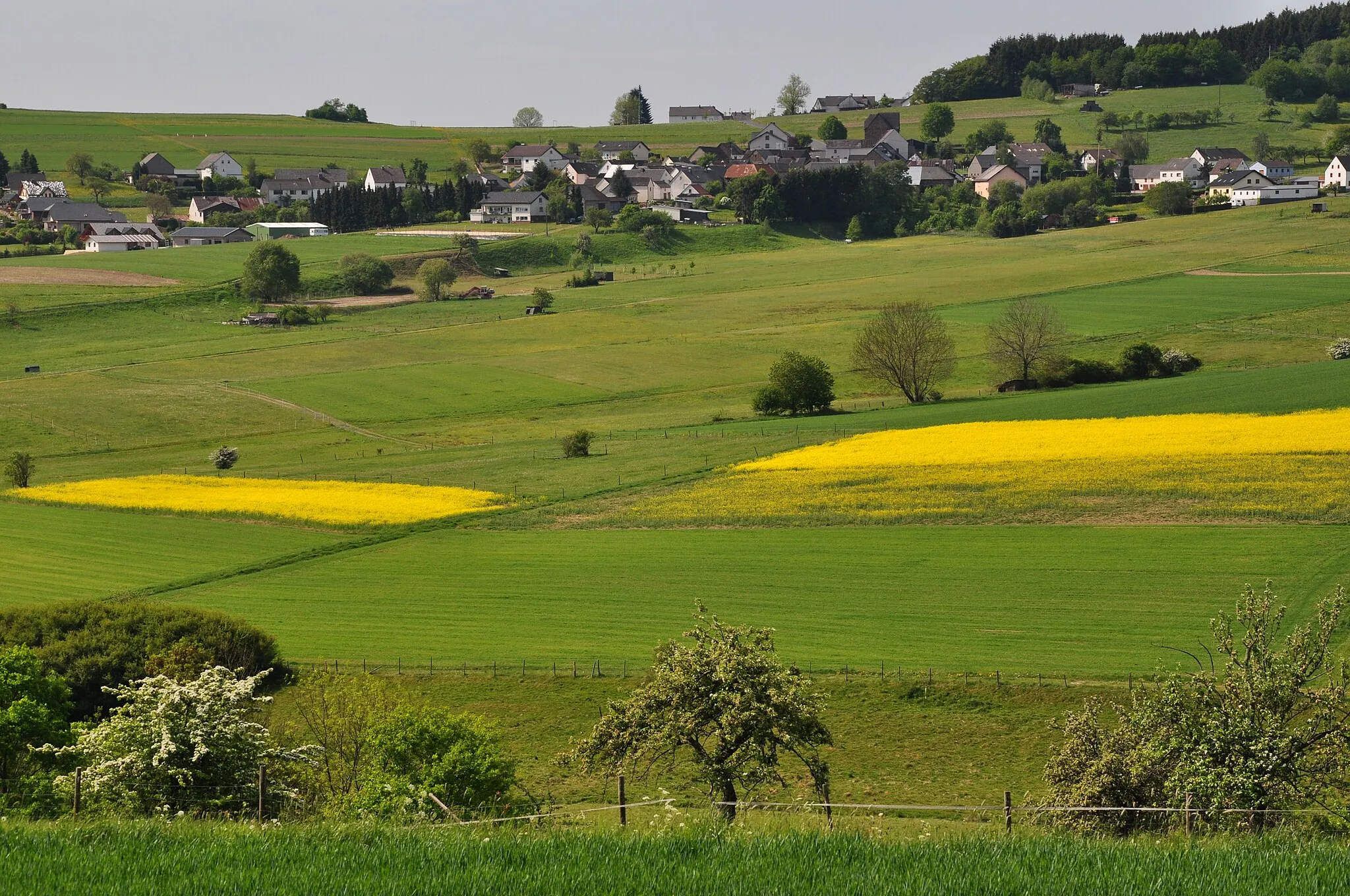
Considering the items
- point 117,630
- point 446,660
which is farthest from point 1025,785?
point 117,630

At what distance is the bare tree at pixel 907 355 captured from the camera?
82562mm

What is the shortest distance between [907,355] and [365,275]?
7233cm

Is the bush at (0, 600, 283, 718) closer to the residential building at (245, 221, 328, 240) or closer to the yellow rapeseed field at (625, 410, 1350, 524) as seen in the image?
the yellow rapeseed field at (625, 410, 1350, 524)

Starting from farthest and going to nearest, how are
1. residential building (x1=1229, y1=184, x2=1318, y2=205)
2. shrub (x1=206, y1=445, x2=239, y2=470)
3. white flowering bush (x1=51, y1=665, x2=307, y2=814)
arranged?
residential building (x1=1229, y1=184, x2=1318, y2=205) → shrub (x1=206, y1=445, x2=239, y2=470) → white flowering bush (x1=51, y1=665, x2=307, y2=814)

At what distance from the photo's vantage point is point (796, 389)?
262 ft

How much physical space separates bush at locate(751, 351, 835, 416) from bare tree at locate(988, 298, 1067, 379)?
11.6 m

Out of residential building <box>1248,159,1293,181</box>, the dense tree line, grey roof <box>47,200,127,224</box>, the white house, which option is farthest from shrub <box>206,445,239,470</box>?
residential building <box>1248,159,1293,181</box>

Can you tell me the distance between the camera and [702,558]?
4828 centimetres

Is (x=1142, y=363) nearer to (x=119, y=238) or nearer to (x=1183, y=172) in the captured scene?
(x=1183, y=172)

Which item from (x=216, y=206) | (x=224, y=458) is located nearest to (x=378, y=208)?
(x=216, y=206)

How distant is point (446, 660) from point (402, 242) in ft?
417

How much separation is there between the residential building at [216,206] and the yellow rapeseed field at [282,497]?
125 meters

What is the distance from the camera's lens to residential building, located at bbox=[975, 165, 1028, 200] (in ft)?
629

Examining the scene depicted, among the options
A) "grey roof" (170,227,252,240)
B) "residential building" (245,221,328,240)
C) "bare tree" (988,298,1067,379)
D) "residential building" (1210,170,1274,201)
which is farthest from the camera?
"residential building" (245,221,328,240)
